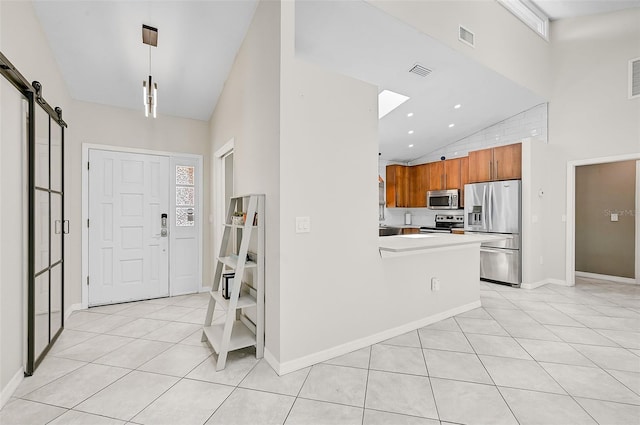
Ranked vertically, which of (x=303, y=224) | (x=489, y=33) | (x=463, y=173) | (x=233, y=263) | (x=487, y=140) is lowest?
(x=233, y=263)

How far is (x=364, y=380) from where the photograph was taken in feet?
6.82

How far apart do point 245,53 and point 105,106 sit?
86.9 inches

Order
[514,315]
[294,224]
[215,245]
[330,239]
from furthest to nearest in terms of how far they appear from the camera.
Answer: [215,245] < [514,315] < [330,239] < [294,224]

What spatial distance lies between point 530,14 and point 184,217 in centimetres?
635

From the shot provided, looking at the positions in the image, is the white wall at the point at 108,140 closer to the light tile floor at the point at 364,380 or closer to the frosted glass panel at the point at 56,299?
the frosted glass panel at the point at 56,299

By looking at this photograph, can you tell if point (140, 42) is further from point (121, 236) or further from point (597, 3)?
point (597, 3)

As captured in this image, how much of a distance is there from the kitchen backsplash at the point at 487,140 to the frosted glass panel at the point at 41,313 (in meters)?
6.17

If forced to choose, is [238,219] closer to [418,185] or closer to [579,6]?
[418,185]

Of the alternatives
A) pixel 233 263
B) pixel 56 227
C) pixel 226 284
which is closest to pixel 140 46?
pixel 56 227

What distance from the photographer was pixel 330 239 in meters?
2.38

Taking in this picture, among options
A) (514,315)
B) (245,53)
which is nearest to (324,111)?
(245,53)

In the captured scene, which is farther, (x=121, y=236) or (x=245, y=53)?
(x=121, y=236)

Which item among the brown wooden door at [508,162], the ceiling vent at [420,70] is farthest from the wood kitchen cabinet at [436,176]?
the ceiling vent at [420,70]

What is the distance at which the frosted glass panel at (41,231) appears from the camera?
2.29 m
